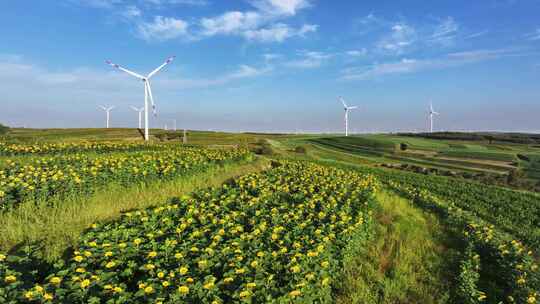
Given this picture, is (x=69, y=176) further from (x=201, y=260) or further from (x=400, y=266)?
(x=400, y=266)

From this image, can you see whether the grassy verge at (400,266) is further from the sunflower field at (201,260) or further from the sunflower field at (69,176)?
the sunflower field at (69,176)

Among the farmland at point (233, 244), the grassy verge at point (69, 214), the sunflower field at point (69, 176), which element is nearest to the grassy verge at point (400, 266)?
the farmland at point (233, 244)

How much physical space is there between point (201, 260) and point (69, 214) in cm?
518

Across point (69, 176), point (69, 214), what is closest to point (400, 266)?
point (69, 214)

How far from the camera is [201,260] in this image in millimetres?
5469

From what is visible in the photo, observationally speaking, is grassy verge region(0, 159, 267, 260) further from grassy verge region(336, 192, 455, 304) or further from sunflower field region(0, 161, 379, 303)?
grassy verge region(336, 192, 455, 304)

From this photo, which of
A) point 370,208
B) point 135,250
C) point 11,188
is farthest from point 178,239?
point 370,208

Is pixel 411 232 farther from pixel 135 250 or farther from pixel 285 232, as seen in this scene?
pixel 135 250

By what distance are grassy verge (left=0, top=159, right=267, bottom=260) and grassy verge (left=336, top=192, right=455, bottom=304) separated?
624cm

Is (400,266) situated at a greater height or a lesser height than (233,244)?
lesser

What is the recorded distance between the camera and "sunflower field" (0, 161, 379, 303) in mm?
4574

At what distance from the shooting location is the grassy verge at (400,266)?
262 inches

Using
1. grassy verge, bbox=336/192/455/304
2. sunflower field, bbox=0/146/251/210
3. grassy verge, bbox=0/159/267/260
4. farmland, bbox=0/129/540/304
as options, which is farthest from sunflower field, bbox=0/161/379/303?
sunflower field, bbox=0/146/251/210

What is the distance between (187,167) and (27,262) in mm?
8650
